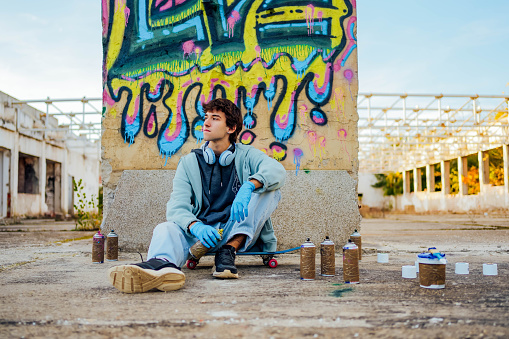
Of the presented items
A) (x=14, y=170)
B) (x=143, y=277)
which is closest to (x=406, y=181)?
(x=14, y=170)

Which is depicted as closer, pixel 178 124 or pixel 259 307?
pixel 259 307

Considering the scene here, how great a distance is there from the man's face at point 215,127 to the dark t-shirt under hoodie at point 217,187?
0.20 meters

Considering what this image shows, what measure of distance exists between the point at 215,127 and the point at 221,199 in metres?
0.57

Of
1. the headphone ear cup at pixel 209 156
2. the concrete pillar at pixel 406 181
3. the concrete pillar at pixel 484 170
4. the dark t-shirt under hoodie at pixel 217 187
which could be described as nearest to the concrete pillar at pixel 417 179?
the concrete pillar at pixel 406 181

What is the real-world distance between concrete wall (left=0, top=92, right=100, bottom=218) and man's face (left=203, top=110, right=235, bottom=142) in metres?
15.7

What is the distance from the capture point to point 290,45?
4.81 metres

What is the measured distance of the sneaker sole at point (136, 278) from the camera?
2.43 metres

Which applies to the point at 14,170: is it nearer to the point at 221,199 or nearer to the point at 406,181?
the point at 221,199

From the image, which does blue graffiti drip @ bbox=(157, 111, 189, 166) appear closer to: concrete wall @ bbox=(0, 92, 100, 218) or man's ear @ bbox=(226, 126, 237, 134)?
man's ear @ bbox=(226, 126, 237, 134)

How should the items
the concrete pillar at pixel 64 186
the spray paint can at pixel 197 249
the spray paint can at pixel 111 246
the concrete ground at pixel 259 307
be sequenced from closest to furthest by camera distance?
the concrete ground at pixel 259 307, the spray paint can at pixel 197 249, the spray paint can at pixel 111 246, the concrete pillar at pixel 64 186

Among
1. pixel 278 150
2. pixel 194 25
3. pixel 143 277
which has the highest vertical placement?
pixel 194 25

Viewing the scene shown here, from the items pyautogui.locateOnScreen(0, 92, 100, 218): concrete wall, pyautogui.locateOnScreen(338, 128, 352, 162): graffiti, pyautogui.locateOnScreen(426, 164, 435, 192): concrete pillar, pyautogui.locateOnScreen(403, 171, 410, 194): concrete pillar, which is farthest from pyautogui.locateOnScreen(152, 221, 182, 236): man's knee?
pyautogui.locateOnScreen(403, 171, 410, 194): concrete pillar

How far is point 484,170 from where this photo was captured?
25.4 m

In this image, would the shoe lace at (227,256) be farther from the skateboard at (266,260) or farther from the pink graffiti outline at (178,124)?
the pink graffiti outline at (178,124)
